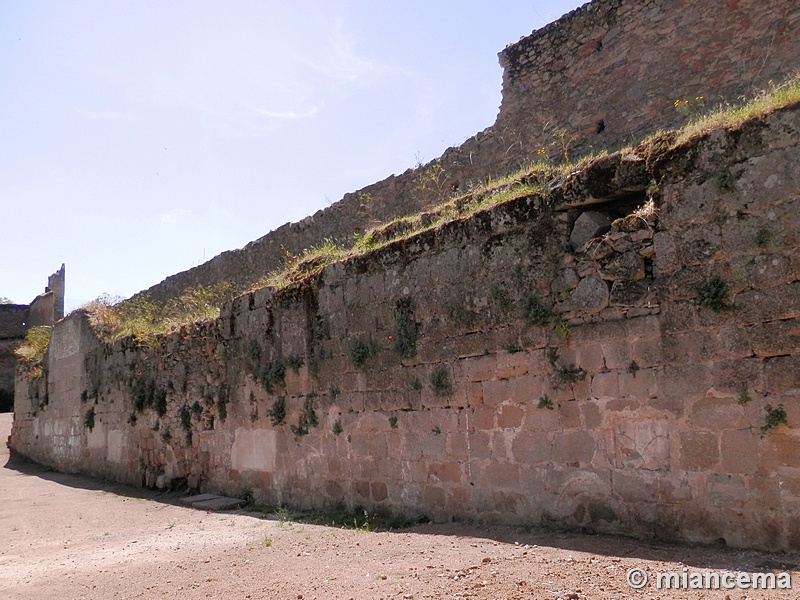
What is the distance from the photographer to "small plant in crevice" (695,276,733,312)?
4.50 metres

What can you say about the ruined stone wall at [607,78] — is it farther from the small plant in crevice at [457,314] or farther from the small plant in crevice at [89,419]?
the small plant in crevice at [89,419]

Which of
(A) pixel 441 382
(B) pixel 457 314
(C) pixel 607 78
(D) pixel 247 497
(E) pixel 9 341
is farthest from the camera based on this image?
(E) pixel 9 341

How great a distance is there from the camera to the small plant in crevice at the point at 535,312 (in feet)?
18.0

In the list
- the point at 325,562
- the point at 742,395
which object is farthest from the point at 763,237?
the point at 325,562

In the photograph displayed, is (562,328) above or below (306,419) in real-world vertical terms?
above

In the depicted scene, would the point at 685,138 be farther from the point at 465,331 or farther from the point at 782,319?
the point at 465,331

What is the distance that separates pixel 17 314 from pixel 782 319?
109ft

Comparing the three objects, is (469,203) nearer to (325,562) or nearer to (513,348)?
(513,348)

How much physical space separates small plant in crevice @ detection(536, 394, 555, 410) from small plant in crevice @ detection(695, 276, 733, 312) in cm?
137

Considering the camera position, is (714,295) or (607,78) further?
(607,78)

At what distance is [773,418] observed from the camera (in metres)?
4.22

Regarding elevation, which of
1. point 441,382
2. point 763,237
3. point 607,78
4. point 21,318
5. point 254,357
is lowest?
point 441,382

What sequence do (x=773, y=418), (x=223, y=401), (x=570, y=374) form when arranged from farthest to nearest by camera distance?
(x=223, y=401)
(x=570, y=374)
(x=773, y=418)

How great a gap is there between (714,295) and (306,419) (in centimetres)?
476
